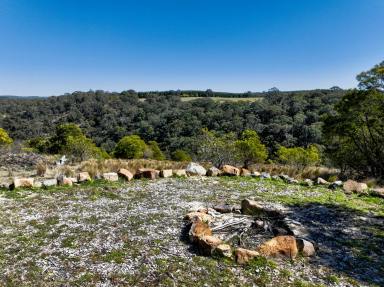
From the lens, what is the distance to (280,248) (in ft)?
23.3

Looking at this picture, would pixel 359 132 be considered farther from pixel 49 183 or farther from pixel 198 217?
pixel 49 183

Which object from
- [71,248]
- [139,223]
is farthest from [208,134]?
[71,248]

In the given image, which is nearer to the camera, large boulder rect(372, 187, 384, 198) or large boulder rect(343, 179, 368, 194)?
large boulder rect(372, 187, 384, 198)

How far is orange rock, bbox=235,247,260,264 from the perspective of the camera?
6.73m

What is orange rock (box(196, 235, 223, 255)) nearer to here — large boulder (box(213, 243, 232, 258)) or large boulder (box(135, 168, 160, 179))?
large boulder (box(213, 243, 232, 258))

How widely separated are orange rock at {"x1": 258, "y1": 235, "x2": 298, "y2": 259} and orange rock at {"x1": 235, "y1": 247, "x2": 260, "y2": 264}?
0.27 meters

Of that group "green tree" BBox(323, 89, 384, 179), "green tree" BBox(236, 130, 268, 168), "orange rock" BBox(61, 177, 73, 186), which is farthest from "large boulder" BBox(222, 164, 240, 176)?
"green tree" BBox(236, 130, 268, 168)

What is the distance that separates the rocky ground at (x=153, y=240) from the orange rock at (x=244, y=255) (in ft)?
0.44

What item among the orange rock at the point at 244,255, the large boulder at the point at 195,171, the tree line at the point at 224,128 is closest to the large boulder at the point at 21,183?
the large boulder at the point at 195,171

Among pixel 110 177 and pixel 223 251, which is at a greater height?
pixel 223 251

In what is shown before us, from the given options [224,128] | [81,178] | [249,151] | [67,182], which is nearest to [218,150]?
[249,151]

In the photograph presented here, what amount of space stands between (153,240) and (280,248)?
3.05 metres

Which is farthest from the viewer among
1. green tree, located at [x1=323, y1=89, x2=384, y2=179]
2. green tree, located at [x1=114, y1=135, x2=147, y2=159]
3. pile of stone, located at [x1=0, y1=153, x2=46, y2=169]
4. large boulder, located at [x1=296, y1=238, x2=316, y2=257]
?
green tree, located at [x1=114, y1=135, x2=147, y2=159]

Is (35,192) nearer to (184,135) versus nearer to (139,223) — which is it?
(139,223)
